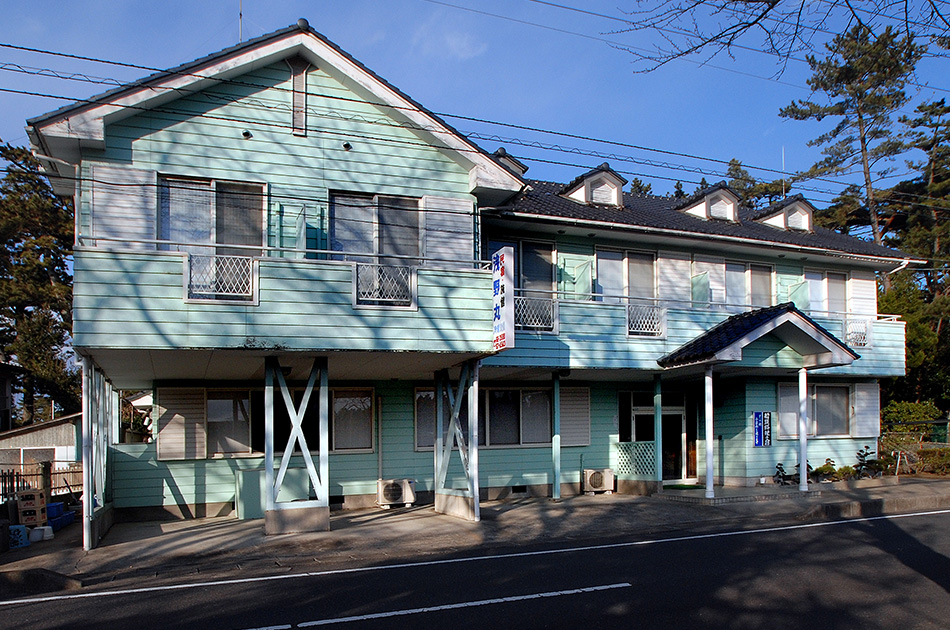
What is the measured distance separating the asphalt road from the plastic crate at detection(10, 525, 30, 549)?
4310mm

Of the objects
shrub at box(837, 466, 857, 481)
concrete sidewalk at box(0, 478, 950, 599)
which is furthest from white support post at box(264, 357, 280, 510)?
shrub at box(837, 466, 857, 481)

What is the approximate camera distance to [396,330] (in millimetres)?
13109

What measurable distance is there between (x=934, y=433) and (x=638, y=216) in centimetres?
1349

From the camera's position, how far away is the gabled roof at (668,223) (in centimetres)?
1811

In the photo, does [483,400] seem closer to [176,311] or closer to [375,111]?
[375,111]

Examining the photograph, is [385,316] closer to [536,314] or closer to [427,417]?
[536,314]

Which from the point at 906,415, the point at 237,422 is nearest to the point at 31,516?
the point at 237,422

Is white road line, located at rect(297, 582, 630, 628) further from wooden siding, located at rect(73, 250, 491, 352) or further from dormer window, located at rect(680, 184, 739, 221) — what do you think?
dormer window, located at rect(680, 184, 739, 221)

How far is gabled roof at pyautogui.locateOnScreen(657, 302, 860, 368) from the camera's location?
16.6 m

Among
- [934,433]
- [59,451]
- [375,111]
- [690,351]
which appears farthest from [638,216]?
[59,451]

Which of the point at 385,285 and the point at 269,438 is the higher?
the point at 385,285

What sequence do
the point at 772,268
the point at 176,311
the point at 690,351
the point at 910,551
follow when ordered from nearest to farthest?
the point at 910,551 < the point at 176,311 < the point at 690,351 < the point at 772,268

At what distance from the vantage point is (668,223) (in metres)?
20.3

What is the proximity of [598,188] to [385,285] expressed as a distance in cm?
948
